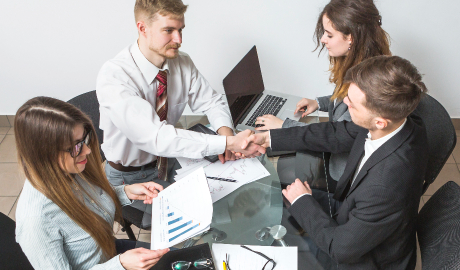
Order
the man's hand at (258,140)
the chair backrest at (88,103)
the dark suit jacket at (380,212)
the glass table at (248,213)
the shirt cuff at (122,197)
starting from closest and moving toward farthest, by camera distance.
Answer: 1. the dark suit jacket at (380,212)
2. the glass table at (248,213)
3. the shirt cuff at (122,197)
4. the man's hand at (258,140)
5. the chair backrest at (88,103)

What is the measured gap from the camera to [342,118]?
1.97 m

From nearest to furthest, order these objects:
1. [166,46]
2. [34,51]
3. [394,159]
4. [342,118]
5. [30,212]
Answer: [30,212]
[394,159]
[166,46]
[342,118]
[34,51]

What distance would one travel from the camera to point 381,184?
4.53ft

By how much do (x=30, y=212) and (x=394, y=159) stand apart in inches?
54.4

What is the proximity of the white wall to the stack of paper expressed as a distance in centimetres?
135

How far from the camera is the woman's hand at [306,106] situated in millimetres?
2309

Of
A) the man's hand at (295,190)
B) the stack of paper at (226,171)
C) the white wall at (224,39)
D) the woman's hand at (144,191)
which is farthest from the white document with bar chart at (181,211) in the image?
the white wall at (224,39)

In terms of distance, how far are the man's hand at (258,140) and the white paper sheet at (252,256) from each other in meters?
0.56

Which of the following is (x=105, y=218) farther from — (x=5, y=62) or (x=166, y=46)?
(x=5, y=62)

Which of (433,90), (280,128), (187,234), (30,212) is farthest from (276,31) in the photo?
(30,212)

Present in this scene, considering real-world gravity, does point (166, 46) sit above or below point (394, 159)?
above

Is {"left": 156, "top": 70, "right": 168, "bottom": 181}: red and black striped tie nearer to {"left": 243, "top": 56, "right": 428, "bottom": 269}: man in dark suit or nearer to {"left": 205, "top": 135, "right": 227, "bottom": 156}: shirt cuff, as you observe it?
{"left": 205, "top": 135, "right": 227, "bottom": 156}: shirt cuff

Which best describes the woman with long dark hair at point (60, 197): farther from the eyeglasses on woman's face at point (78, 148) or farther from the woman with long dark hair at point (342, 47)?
the woman with long dark hair at point (342, 47)

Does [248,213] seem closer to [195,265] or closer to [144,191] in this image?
[195,265]
